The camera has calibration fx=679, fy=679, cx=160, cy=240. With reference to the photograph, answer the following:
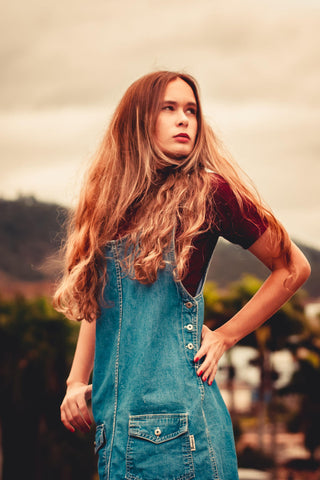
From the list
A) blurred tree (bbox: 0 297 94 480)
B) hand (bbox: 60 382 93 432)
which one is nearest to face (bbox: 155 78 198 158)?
hand (bbox: 60 382 93 432)

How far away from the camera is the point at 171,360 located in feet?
6.42

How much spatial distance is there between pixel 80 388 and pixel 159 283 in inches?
19.2

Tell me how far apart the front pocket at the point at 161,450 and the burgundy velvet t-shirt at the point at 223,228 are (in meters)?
0.40

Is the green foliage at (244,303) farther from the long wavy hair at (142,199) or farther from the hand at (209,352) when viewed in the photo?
the hand at (209,352)

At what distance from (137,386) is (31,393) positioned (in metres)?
41.8

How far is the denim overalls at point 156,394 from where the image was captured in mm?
1892

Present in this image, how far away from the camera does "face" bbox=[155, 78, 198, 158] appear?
223 cm

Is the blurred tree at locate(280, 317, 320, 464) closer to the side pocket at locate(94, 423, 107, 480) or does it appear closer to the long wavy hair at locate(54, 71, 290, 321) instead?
the long wavy hair at locate(54, 71, 290, 321)

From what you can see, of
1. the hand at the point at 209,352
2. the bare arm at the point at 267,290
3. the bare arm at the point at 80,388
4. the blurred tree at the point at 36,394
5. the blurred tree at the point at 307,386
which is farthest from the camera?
the blurred tree at the point at 307,386

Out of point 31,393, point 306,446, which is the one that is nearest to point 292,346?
point 306,446

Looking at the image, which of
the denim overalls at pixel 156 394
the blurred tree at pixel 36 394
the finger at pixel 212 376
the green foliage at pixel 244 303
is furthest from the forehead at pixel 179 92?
the green foliage at pixel 244 303

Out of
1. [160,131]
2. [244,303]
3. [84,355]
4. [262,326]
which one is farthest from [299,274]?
[262,326]

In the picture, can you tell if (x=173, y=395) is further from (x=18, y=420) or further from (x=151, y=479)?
(x=18, y=420)

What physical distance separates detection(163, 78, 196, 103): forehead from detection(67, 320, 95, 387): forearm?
0.81 metres
